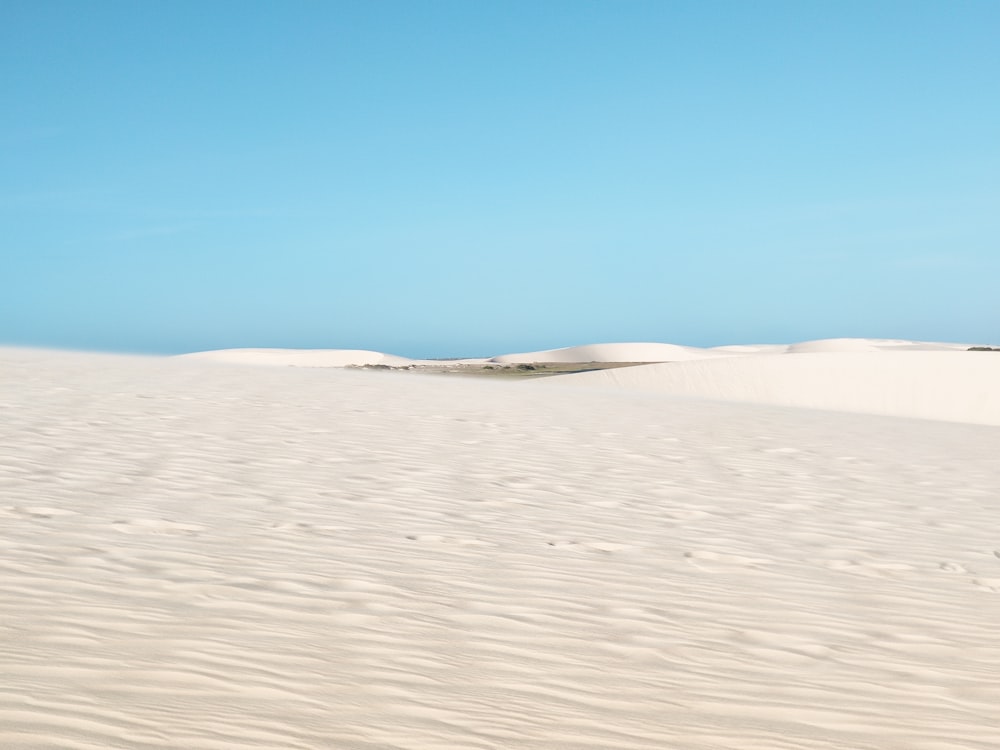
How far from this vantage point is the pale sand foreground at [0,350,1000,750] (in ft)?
10.7

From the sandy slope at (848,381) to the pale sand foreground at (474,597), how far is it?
896 inches

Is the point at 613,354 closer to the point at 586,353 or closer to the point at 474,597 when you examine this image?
the point at 586,353

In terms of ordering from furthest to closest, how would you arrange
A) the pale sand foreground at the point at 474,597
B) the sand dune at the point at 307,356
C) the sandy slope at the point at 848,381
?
1. the sand dune at the point at 307,356
2. the sandy slope at the point at 848,381
3. the pale sand foreground at the point at 474,597

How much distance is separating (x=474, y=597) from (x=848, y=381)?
32286 mm

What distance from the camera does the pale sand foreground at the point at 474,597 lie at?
3.26 meters

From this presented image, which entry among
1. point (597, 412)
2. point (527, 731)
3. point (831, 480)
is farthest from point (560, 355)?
point (527, 731)

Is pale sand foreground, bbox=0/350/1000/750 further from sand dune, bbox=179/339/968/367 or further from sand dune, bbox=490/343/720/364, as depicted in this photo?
sand dune, bbox=490/343/720/364

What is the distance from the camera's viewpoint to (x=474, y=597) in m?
4.98

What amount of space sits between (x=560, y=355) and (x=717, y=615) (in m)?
104

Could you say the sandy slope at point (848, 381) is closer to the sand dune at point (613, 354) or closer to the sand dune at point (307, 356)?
the sand dune at point (307, 356)

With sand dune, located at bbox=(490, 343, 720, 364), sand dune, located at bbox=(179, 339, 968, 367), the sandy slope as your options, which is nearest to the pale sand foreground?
the sandy slope

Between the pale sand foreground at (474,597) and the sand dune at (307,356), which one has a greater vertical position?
the sand dune at (307,356)

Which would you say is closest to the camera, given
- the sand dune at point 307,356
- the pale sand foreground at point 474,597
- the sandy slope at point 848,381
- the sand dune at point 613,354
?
the pale sand foreground at point 474,597

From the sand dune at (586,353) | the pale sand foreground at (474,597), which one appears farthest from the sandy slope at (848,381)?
the sand dune at (586,353)
